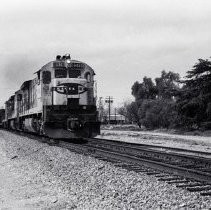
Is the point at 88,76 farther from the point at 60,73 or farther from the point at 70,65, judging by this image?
the point at 60,73

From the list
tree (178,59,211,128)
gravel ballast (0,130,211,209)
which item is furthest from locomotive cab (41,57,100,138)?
tree (178,59,211,128)

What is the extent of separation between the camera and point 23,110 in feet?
83.1

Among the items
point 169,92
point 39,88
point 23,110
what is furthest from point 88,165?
point 169,92

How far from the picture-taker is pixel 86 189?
23.4ft

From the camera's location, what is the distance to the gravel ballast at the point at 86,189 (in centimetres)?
585

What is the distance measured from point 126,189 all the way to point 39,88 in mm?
12779

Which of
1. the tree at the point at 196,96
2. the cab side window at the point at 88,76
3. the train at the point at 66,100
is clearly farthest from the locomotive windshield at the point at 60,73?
the tree at the point at 196,96

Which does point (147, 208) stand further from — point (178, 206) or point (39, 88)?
point (39, 88)

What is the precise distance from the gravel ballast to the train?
21.4ft

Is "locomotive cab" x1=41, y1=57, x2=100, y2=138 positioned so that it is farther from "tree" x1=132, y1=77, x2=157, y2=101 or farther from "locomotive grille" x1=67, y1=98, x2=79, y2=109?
"tree" x1=132, y1=77, x2=157, y2=101

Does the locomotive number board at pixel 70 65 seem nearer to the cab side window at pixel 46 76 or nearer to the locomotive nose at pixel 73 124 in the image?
the cab side window at pixel 46 76

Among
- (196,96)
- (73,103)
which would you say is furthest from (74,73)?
(196,96)

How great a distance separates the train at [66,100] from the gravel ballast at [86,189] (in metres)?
6.52

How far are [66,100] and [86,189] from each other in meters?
11.0
